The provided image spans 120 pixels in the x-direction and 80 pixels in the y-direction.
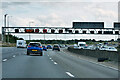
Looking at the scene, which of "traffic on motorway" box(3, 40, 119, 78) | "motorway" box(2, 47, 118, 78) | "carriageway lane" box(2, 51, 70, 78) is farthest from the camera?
"traffic on motorway" box(3, 40, 119, 78)

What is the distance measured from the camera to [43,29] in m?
84.0

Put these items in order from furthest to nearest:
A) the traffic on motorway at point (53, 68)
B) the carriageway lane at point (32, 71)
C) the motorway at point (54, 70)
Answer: the traffic on motorway at point (53, 68) → the motorway at point (54, 70) → the carriageway lane at point (32, 71)

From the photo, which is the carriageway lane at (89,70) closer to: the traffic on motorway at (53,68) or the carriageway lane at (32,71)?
the traffic on motorway at (53,68)

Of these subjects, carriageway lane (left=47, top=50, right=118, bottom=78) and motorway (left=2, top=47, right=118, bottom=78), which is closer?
motorway (left=2, top=47, right=118, bottom=78)

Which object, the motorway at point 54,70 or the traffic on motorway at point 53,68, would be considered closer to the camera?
the motorway at point 54,70

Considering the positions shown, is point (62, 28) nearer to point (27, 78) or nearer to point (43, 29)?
point (43, 29)

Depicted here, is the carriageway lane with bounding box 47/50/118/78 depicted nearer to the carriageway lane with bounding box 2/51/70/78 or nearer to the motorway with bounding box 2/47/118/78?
the motorway with bounding box 2/47/118/78

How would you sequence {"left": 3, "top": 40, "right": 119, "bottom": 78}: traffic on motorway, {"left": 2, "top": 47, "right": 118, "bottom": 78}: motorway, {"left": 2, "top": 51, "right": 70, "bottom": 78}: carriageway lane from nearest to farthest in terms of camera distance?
{"left": 2, "top": 51, "right": 70, "bottom": 78}: carriageway lane
{"left": 2, "top": 47, "right": 118, "bottom": 78}: motorway
{"left": 3, "top": 40, "right": 119, "bottom": 78}: traffic on motorway

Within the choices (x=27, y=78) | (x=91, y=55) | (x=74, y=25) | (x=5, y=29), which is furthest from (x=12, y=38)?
(x=27, y=78)

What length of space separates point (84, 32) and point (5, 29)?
22.0 meters

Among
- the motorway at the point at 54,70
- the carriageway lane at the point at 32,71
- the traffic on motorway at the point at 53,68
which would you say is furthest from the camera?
the traffic on motorway at the point at 53,68

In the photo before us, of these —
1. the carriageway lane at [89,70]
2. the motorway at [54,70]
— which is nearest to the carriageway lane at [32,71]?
the motorway at [54,70]

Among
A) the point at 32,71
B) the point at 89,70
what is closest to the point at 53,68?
the point at 89,70

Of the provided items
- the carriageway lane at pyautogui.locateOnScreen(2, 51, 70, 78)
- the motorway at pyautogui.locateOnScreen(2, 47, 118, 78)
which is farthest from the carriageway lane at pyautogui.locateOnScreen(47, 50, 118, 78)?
the carriageway lane at pyautogui.locateOnScreen(2, 51, 70, 78)
